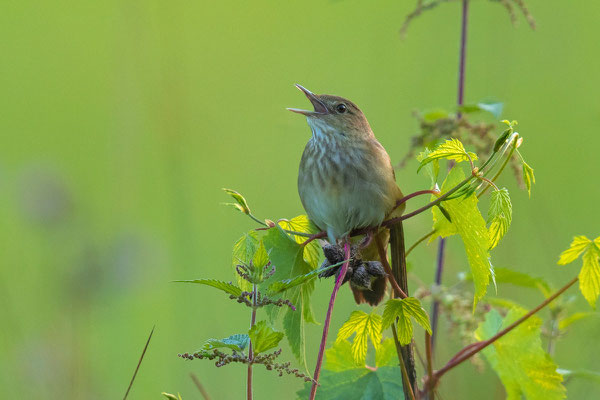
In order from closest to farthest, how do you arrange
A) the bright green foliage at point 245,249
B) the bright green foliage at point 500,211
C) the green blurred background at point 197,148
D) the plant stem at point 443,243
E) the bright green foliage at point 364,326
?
1. the bright green foliage at point 500,211
2. the bright green foliage at point 245,249
3. the bright green foliage at point 364,326
4. the plant stem at point 443,243
5. the green blurred background at point 197,148

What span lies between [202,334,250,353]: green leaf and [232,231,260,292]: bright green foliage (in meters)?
0.24

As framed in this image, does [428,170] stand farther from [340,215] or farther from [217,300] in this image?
[217,300]

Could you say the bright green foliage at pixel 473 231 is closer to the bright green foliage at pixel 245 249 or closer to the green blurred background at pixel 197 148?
the bright green foliage at pixel 245 249

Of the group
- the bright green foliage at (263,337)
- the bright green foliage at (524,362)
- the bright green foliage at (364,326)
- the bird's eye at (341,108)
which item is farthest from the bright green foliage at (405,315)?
the bird's eye at (341,108)

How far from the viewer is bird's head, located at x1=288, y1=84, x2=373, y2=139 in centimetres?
293

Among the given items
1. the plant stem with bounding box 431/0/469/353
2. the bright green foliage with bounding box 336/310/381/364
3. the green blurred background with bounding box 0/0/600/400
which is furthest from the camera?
the green blurred background with bounding box 0/0/600/400

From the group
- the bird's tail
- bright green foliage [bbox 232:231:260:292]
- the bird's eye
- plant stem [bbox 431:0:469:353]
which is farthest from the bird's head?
bright green foliage [bbox 232:231:260:292]

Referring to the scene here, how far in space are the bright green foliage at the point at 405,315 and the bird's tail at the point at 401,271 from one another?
0.17 metres

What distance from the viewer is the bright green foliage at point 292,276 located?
1854mm

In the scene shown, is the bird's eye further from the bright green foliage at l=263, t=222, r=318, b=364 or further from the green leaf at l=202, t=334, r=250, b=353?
the green leaf at l=202, t=334, r=250, b=353

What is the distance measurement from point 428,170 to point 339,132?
3.37ft

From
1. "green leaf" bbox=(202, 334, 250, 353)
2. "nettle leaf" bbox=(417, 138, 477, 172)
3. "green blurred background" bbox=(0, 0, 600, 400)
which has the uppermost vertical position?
"nettle leaf" bbox=(417, 138, 477, 172)

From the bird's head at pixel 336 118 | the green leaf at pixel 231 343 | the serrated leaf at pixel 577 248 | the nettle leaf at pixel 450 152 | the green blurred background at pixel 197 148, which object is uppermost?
the nettle leaf at pixel 450 152

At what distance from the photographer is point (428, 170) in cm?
192
